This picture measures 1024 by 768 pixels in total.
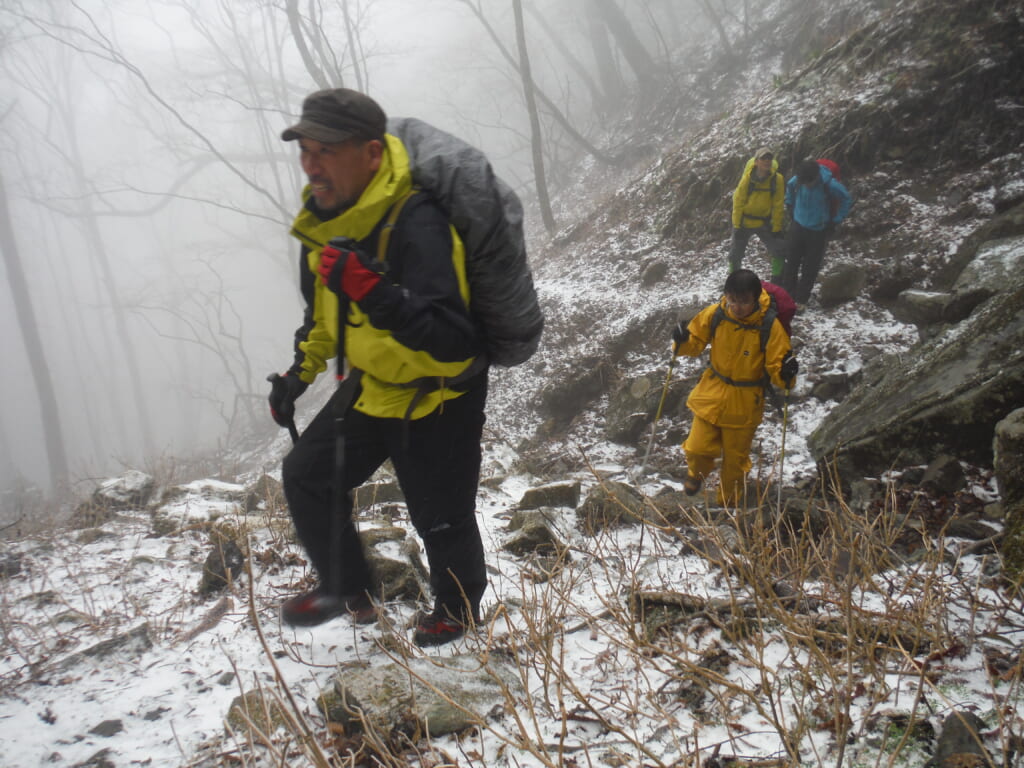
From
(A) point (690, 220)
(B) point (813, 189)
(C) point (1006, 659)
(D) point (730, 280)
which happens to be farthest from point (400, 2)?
(C) point (1006, 659)

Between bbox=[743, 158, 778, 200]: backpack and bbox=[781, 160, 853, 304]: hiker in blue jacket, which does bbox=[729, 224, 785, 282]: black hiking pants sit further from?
bbox=[743, 158, 778, 200]: backpack

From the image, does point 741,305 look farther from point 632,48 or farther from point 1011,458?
point 632,48

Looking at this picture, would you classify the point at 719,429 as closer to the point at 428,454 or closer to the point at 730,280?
the point at 730,280

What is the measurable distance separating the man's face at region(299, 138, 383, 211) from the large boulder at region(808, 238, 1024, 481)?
2.84 meters

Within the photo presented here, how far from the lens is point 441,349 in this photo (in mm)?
1703

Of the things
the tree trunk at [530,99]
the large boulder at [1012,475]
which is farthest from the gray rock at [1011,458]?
the tree trunk at [530,99]

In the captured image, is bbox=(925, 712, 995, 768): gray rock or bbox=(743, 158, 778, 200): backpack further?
bbox=(743, 158, 778, 200): backpack

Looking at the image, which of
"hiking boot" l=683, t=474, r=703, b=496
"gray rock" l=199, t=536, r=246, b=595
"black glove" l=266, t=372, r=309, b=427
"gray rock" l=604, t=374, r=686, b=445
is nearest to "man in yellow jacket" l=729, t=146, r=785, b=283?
"gray rock" l=604, t=374, r=686, b=445

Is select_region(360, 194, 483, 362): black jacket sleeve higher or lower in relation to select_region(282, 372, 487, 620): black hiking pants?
higher

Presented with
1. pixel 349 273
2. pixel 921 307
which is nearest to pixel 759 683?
pixel 349 273

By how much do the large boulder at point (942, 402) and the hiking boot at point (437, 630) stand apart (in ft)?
7.59

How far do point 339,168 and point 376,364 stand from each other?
64 centimetres

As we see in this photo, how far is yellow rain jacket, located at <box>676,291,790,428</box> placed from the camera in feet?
12.0

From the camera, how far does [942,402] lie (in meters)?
3.38
